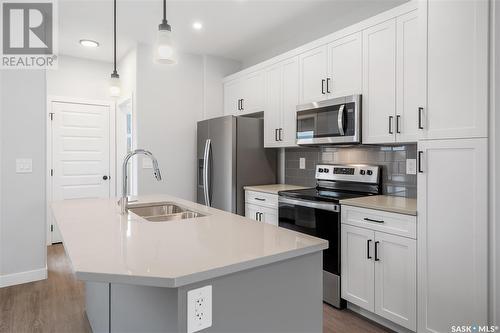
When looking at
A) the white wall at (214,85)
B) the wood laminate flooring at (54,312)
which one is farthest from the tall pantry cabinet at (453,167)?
the white wall at (214,85)

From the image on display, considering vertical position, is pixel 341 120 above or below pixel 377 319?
above

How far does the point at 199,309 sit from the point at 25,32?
3551mm

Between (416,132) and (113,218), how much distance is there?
213 cm

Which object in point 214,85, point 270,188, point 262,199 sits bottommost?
point 262,199

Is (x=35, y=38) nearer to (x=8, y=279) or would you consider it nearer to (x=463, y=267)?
(x=8, y=279)

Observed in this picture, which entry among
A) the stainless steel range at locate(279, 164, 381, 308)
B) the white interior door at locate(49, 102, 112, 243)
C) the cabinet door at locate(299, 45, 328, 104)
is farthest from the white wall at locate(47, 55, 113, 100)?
the stainless steel range at locate(279, 164, 381, 308)

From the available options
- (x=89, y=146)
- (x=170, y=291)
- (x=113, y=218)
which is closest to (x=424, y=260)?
(x=170, y=291)

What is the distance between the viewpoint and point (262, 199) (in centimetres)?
349

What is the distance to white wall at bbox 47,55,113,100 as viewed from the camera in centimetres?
460

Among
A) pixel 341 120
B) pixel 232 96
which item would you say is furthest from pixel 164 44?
pixel 232 96

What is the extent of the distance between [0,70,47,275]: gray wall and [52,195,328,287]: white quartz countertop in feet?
5.51

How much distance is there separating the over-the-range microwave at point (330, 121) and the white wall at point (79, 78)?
3.27m

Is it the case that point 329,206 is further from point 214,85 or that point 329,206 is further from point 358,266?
point 214,85

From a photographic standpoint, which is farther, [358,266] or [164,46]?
[358,266]
